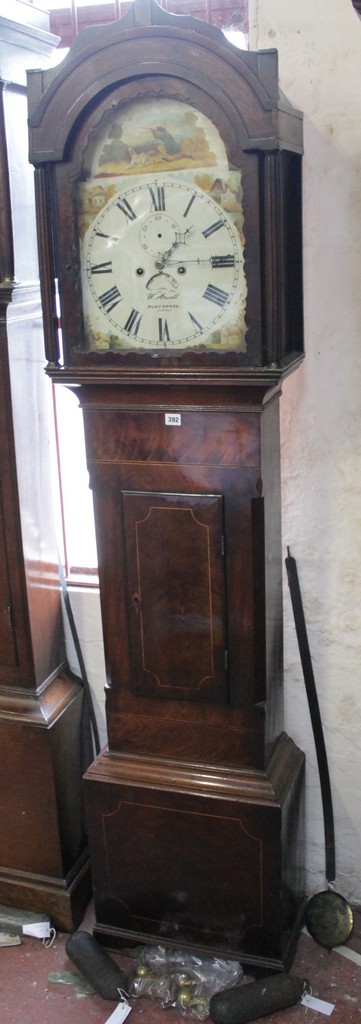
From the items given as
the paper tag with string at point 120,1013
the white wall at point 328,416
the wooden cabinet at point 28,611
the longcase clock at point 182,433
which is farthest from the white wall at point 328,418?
the paper tag with string at point 120,1013

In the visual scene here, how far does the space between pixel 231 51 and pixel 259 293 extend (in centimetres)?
44

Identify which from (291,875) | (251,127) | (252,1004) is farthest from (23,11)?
(252,1004)

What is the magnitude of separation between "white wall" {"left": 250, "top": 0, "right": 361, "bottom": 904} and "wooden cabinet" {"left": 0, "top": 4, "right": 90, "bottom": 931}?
61 cm

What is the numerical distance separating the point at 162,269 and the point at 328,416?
60cm

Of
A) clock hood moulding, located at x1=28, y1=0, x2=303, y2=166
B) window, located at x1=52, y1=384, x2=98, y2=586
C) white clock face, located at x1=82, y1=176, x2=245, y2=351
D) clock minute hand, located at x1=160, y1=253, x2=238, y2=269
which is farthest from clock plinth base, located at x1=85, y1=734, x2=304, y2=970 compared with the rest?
clock hood moulding, located at x1=28, y1=0, x2=303, y2=166

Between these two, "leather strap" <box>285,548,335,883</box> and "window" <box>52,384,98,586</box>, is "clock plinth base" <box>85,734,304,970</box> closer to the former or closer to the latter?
"leather strap" <box>285,548,335,883</box>

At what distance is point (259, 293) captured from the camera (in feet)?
Result: 6.36

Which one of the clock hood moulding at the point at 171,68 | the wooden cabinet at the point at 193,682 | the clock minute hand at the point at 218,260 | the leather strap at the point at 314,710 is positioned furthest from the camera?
the leather strap at the point at 314,710

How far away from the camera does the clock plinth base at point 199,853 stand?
2334 millimetres

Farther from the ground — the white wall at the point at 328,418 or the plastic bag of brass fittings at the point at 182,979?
the white wall at the point at 328,418

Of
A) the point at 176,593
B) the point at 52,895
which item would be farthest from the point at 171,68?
the point at 52,895

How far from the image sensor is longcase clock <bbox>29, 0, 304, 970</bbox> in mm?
1913

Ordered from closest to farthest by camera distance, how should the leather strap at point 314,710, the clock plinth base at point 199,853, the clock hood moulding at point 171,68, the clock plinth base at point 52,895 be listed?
1. the clock hood moulding at point 171,68
2. the clock plinth base at point 199,853
3. the leather strap at point 314,710
4. the clock plinth base at point 52,895

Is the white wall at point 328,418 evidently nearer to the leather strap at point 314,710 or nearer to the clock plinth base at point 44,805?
the leather strap at point 314,710
